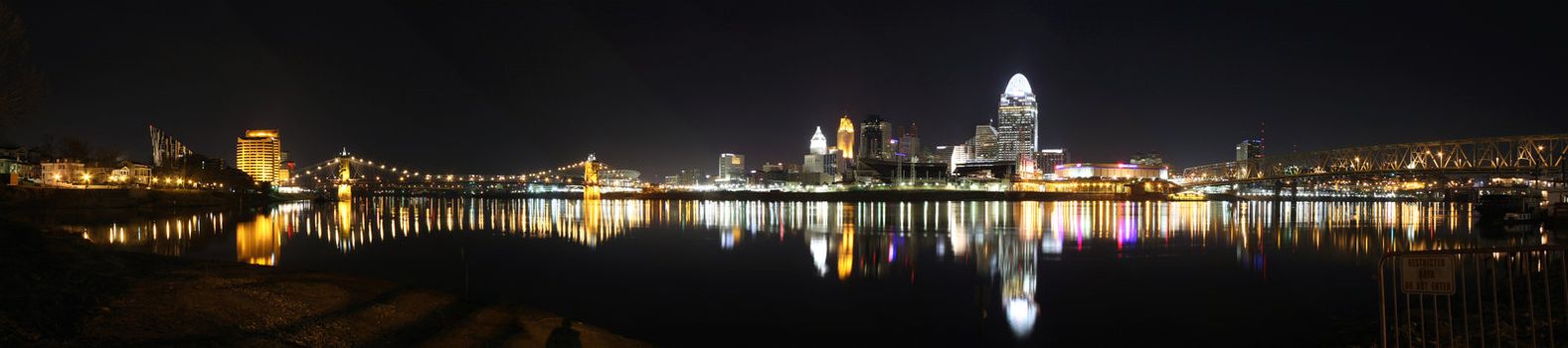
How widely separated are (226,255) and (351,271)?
18.5ft

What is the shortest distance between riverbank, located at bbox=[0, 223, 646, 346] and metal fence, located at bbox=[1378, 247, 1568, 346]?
7908 mm

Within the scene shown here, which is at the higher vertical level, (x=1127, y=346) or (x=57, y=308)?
(x=57, y=308)

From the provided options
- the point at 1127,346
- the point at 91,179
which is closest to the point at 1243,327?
the point at 1127,346

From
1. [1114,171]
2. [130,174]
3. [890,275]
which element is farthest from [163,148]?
[1114,171]

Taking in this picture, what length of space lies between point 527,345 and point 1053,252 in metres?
18.5

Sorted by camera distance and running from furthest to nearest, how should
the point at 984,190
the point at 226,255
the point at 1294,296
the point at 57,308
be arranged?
the point at 984,190 → the point at 226,255 → the point at 1294,296 → the point at 57,308

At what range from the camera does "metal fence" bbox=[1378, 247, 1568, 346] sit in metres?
6.57

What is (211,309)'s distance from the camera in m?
9.37

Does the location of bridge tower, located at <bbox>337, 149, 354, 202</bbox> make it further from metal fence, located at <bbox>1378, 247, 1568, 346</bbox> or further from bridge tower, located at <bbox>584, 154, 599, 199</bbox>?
metal fence, located at <bbox>1378, 247, 1568, 346</bbox>

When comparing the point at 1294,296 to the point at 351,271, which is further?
the point at 351,271

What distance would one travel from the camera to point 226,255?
22.5 m

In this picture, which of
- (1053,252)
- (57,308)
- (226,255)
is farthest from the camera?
(1053,252)

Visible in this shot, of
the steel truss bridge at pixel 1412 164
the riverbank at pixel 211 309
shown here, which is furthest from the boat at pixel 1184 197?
the riverbank at pixel 211 309

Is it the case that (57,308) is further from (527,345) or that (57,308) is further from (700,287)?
(700,287)
